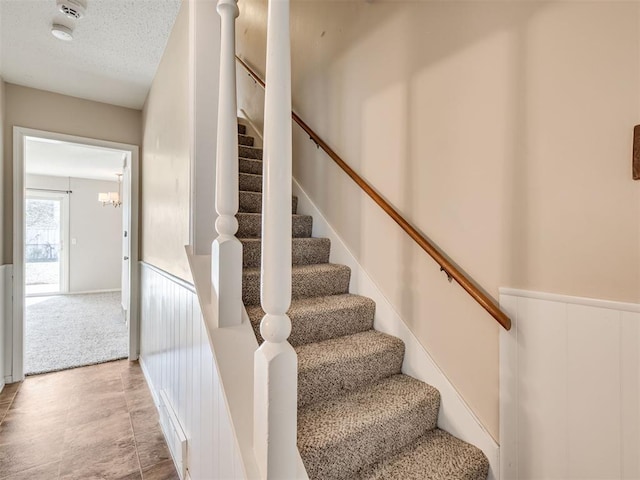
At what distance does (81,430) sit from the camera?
2223 mm

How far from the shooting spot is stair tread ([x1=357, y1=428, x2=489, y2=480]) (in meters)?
1.21

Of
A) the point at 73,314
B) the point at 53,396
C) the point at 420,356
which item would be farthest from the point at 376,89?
the point at 73,314

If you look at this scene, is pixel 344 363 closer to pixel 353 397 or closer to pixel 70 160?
pixel 353 397

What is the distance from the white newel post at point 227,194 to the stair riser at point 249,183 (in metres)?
1.12

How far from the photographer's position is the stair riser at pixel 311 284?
167cm

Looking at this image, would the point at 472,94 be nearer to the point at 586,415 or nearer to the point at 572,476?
the point at 586,415

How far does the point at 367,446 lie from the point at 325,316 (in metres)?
0.60

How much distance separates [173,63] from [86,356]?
314 cm

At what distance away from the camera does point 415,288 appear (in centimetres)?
163

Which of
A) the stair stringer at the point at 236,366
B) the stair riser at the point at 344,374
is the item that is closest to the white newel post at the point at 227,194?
the stair stringer at the point at 236,366

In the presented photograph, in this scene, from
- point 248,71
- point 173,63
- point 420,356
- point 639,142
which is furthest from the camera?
point 248,71

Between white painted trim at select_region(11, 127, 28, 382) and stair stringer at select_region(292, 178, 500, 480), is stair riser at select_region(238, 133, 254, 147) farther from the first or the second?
white painted trim at select_region(11, 127, 28, 382)

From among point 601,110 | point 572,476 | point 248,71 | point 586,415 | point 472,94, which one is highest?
point 248,71

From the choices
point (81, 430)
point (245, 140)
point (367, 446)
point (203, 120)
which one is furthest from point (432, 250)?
point (81, 430)
